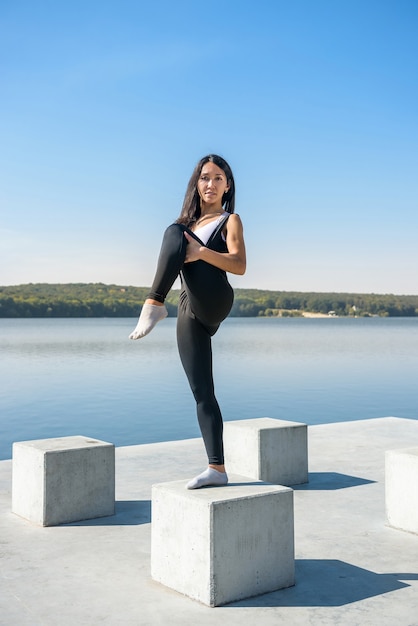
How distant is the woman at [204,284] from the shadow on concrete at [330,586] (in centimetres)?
78

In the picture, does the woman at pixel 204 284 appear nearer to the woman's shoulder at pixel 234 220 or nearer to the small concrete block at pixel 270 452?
the woman's shoulder at pixel 234 220

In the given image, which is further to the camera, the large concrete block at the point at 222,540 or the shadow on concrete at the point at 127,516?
the shadow on concrete at the point at 127,516

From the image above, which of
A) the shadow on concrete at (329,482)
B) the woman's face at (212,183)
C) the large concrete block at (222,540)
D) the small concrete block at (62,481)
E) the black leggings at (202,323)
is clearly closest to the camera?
the large concrete block at (222,540)

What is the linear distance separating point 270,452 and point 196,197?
3475 millimetres

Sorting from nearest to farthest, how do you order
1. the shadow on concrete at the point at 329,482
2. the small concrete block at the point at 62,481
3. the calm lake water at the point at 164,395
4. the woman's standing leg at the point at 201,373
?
the woman's standing leg at the point at 201,373, the small concrete block at the point at 62,481, the shadow on concrete at the point at 329,482, the calm lake water at the point at 164,395

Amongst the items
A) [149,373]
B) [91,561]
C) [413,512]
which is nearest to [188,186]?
[91,561]

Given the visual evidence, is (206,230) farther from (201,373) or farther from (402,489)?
(402,489)

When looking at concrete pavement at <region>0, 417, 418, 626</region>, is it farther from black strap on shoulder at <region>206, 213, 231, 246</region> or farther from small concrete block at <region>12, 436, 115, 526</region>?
black strap on shoulder at <region>206, 213, 231, 246</region>

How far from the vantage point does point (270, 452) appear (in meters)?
7.48

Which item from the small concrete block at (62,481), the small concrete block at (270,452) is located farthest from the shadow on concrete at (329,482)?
the small concrete block at (62,481)

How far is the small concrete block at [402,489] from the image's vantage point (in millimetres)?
5625

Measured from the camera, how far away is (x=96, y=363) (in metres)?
35.3

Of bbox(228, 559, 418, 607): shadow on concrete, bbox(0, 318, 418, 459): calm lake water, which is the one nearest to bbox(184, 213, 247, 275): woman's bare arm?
bbox(228, 559, 418, 607): shadow on concrete

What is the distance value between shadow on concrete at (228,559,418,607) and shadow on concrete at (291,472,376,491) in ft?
7.92
